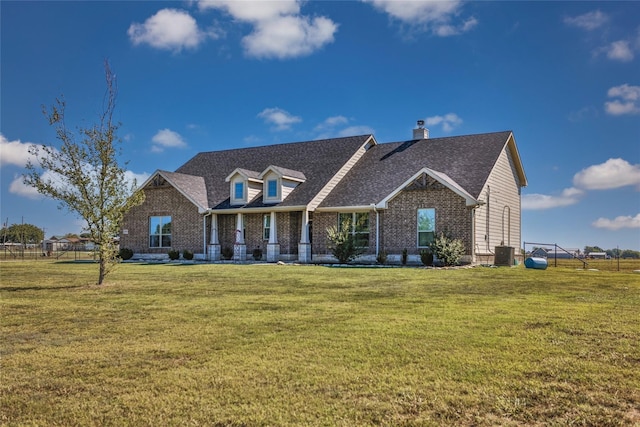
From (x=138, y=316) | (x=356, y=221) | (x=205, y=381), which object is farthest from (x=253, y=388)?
(x=356, y=221)

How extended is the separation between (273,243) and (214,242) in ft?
13.4

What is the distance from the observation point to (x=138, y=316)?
9055mm

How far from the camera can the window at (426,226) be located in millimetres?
24406

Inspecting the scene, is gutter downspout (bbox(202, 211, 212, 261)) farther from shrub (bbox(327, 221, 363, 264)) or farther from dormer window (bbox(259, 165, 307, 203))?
shrub (bbox(327, 221, 363, 264))


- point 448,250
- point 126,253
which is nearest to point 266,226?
point 126,253

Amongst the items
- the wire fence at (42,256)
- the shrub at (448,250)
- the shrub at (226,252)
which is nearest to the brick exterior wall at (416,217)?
the shrub at (448,250)

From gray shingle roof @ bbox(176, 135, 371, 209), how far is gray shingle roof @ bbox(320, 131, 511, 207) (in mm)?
1160

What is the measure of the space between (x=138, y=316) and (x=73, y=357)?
9.21 feet

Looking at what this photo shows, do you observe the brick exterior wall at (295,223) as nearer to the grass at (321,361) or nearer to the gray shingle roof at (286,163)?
the gray shingle roof at (286,163)

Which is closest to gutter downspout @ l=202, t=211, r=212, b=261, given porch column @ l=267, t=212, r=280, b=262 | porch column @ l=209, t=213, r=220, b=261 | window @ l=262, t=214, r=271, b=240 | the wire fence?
porch column @ l=209, t=213, r=220, b=261

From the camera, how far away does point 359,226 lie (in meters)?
26.7

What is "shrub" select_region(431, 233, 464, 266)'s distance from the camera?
22688 mm

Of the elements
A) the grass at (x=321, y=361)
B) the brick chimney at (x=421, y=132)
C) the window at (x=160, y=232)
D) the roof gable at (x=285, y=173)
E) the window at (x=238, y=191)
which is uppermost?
the brick chimney at (x=421, y=132)

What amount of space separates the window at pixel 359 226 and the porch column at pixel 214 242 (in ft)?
26.4
